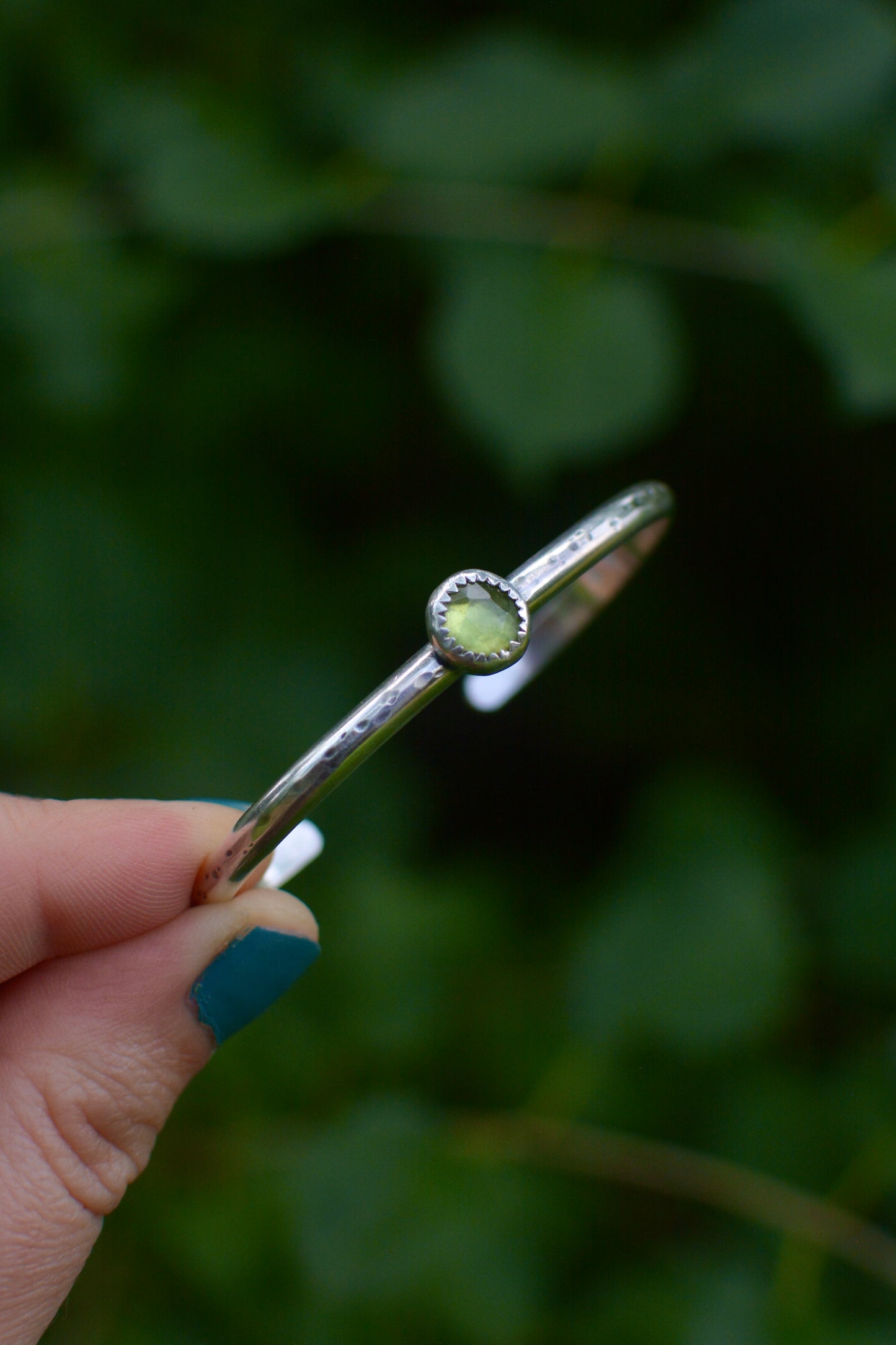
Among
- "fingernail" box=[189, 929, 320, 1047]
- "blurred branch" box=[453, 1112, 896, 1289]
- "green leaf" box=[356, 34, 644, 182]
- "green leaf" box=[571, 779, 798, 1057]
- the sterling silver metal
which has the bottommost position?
"blurred branch" box=[453, 1112, 896, 1289]

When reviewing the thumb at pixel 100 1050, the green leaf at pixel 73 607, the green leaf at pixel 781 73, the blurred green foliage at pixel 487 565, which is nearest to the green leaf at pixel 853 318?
the blurred green foliage at pixel 487 565

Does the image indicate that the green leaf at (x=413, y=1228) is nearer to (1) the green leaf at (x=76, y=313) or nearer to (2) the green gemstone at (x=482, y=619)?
(2) the green gemstone at (x=482, y=619)

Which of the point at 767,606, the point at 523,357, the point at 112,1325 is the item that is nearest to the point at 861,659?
the point at 767,606

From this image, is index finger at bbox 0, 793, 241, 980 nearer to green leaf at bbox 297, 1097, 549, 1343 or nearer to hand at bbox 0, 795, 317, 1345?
hand at bbox 0, 795, 317, 1345

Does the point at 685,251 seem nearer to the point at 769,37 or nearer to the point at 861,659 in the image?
the point at 769,37

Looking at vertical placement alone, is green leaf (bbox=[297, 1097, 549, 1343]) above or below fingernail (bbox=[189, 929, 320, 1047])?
below

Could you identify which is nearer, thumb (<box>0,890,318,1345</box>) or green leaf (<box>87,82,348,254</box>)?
thumb (<box>0,890,318,1345</box>)

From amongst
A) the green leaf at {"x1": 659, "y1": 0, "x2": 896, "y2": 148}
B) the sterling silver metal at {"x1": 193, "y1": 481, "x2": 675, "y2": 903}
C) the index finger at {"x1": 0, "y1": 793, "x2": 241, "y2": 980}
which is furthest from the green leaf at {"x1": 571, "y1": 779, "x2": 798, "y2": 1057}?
the green leaf at {"x1": 659, "y1": 0, "x2": 896, "y2": 148}
